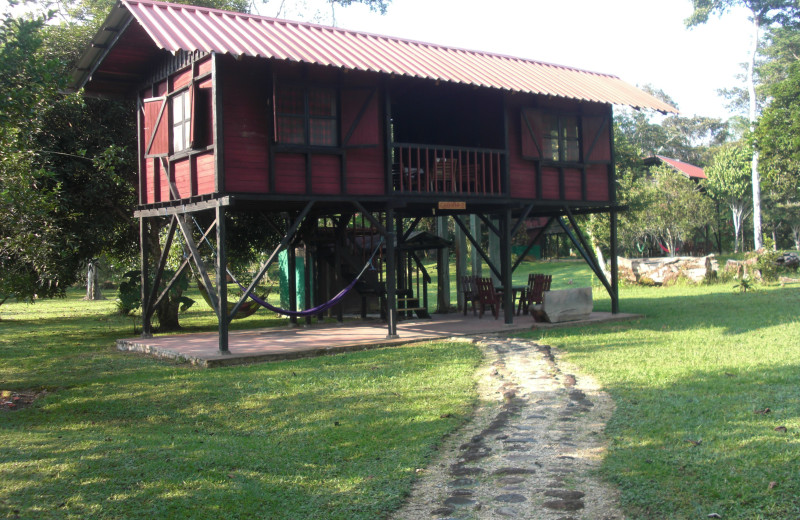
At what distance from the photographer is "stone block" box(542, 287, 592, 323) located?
14273mm

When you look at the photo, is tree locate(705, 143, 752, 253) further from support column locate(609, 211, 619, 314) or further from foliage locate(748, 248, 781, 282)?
support column locate(609, 211, 619, 314)

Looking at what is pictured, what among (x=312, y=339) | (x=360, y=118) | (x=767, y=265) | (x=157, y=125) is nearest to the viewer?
(x=360, y=118)

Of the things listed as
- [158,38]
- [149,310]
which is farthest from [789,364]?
[149,310]

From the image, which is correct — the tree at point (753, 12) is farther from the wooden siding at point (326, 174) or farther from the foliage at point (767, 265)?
the wooden siding at point (326, 174)

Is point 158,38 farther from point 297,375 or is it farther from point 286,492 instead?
point 286,492

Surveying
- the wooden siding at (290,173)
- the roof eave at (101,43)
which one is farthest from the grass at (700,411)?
the roof eave at (101,43)

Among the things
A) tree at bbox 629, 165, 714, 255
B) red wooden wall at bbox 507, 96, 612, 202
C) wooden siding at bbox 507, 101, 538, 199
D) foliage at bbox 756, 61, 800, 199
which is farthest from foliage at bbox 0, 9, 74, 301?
tree at bbox 629, 165, 714, 255

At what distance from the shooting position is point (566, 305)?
569 inches

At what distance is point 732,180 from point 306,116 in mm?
35912

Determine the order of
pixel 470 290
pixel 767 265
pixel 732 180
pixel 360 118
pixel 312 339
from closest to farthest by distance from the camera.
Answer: pixel 360 118 → pixel 312 339 → pixel 470 290 → pixel 767 265 → pixel 732 180

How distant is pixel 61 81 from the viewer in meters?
8.38

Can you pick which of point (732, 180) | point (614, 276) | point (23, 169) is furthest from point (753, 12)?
point (23, 169)

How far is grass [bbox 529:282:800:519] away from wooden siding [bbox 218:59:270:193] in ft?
18.6

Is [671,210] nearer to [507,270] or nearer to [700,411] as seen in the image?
A: [507,270]
